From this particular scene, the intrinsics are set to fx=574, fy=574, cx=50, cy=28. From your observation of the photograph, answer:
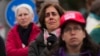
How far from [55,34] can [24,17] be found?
40.9 inches

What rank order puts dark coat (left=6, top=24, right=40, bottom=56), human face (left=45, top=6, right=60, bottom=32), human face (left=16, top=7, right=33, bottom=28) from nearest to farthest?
human face (left=45, top=6, right=60, bottom=32), dark coat (left=6, top=24, right=40, bottom=56), human face (left=16, top=7, right=33, bottom=28)

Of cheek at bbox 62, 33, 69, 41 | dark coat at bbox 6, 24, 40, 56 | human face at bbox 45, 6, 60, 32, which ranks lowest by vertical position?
dark coat at bbox 6, 24, 40, 56

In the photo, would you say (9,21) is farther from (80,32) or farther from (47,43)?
(80,32)

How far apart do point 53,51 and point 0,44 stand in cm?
141

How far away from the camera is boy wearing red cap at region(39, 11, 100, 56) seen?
7.20 meters

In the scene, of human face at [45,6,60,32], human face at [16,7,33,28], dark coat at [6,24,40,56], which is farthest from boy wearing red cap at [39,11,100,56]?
human face at [16,7,33,28]

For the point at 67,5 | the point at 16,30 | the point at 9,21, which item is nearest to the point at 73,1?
the point at 67,5

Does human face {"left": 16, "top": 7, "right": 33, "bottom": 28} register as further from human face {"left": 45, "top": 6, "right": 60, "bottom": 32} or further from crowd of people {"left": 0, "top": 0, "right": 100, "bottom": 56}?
human face {"left": 45, "top": 6, "right": 60, "bottom": 32}

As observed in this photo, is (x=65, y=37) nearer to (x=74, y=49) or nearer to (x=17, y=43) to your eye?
(x=74, y=49)

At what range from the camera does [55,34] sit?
8.20 meters

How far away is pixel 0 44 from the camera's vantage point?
27.9 ft

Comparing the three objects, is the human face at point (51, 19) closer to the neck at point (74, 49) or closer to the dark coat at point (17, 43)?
the dark coat at point (17, 43)

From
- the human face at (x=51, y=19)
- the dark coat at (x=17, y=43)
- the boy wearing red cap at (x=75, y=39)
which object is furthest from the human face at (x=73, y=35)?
the dark coat at (x=17, y=43)

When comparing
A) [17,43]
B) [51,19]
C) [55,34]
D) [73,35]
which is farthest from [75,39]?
[17,43]
